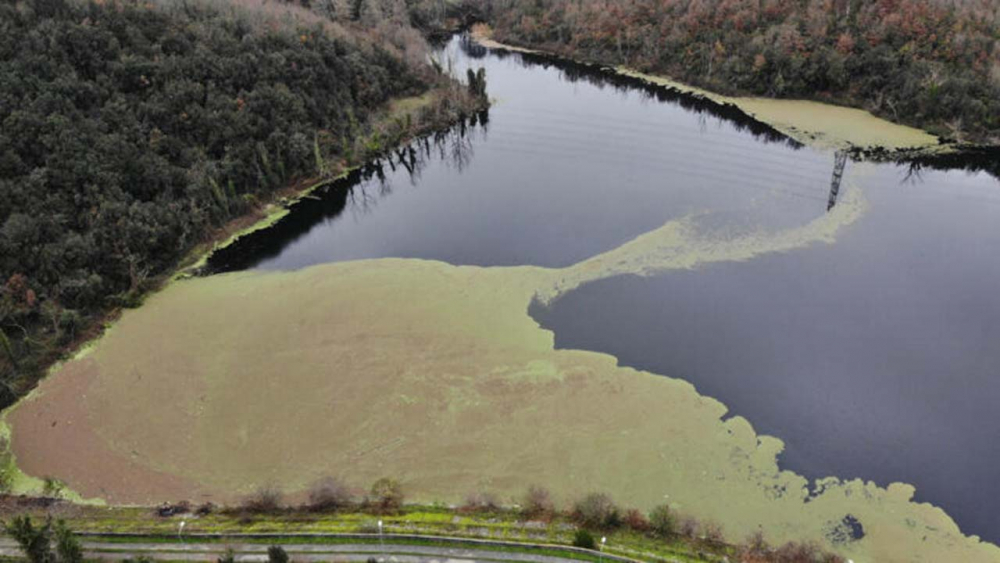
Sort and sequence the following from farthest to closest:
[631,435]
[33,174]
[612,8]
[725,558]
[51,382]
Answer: [612,8] → [33,174] → [51,382] → [631,435] → [725,558]

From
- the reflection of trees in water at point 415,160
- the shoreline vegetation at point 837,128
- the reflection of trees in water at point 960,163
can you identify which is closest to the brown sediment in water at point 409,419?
the reflection of trees in water at point 415,160

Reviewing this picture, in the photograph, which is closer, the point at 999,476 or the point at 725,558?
the point at 725,558

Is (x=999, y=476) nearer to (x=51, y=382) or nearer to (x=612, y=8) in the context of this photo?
(x=51, y=382)

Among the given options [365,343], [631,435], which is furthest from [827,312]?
[365,343]

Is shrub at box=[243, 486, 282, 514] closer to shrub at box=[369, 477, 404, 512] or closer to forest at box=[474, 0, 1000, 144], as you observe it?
shrub at box=[369, 477, 404, 512]

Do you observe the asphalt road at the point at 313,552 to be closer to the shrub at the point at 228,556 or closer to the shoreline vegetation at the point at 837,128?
the shrub at the point at 228,556

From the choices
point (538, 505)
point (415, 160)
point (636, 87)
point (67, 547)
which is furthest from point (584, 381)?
point (636, 87)

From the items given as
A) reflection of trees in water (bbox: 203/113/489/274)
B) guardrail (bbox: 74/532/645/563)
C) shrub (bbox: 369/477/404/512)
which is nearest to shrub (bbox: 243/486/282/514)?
guardrail (bbox: 74/532/645/563)
